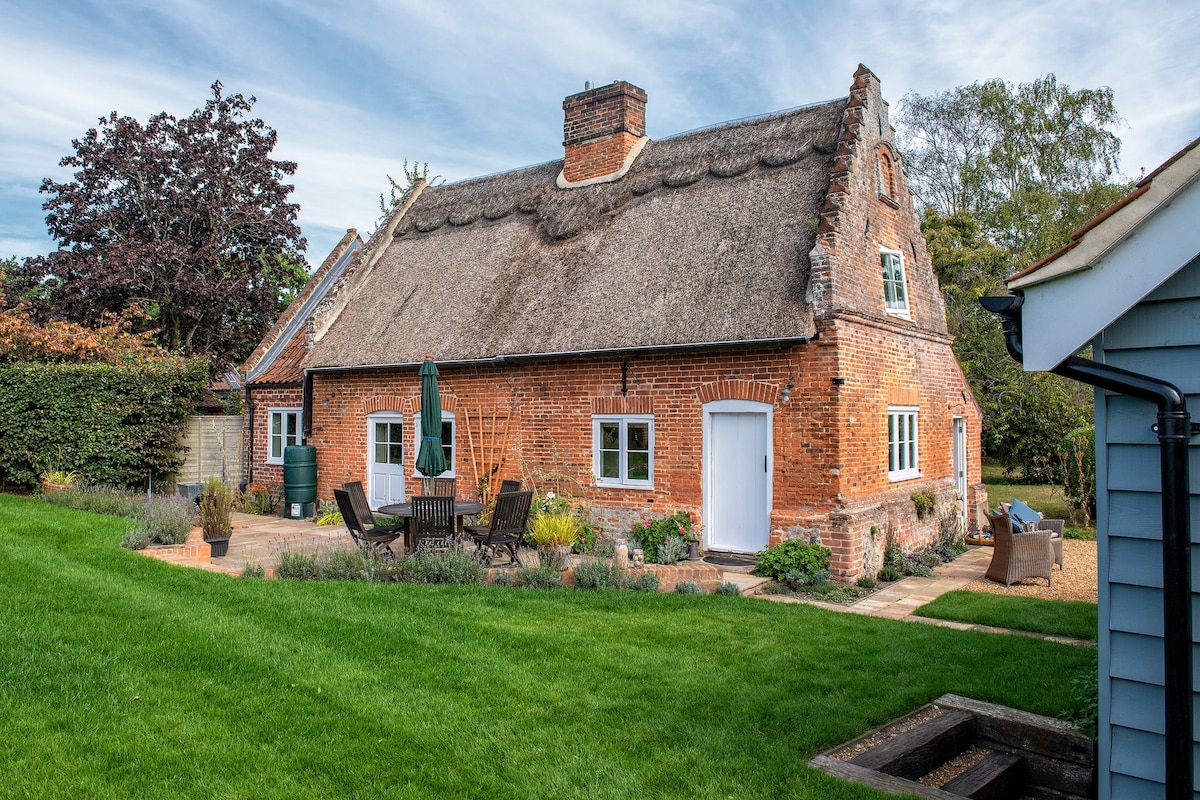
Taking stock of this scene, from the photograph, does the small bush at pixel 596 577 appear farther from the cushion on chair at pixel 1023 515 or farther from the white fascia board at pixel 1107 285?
the cushion on chair at pixel 1023 515

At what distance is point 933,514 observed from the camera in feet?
42.9

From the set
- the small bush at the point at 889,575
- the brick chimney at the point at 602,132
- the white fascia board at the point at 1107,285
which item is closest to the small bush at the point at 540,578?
the small bush at the point at 889,575

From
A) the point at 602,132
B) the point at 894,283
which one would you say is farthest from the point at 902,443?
the point at 602,132

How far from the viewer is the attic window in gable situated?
12742 millimetres

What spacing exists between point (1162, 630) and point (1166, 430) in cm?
92

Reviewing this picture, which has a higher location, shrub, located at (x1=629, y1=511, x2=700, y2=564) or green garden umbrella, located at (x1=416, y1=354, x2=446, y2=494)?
green garden umbrella, located at (x1=416, y1=354, x2=446, y2=494)

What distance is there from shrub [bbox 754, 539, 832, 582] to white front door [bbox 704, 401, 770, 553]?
60cm

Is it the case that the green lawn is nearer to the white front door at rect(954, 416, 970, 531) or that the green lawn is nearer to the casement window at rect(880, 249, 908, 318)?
the casement window at rect(880, 249, 908, 318)

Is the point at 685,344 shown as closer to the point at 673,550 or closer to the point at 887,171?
the point at 673,550

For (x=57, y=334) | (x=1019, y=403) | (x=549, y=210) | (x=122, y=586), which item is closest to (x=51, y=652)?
(x=122, y=586)

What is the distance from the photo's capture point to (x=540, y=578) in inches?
368

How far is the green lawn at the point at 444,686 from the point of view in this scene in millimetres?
4406

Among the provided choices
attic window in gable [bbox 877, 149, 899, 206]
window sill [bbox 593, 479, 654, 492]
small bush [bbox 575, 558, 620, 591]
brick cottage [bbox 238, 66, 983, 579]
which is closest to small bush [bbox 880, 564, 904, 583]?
brick cottage [bbox 238, 66, 983, 579]

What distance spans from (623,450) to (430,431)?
2.88m
